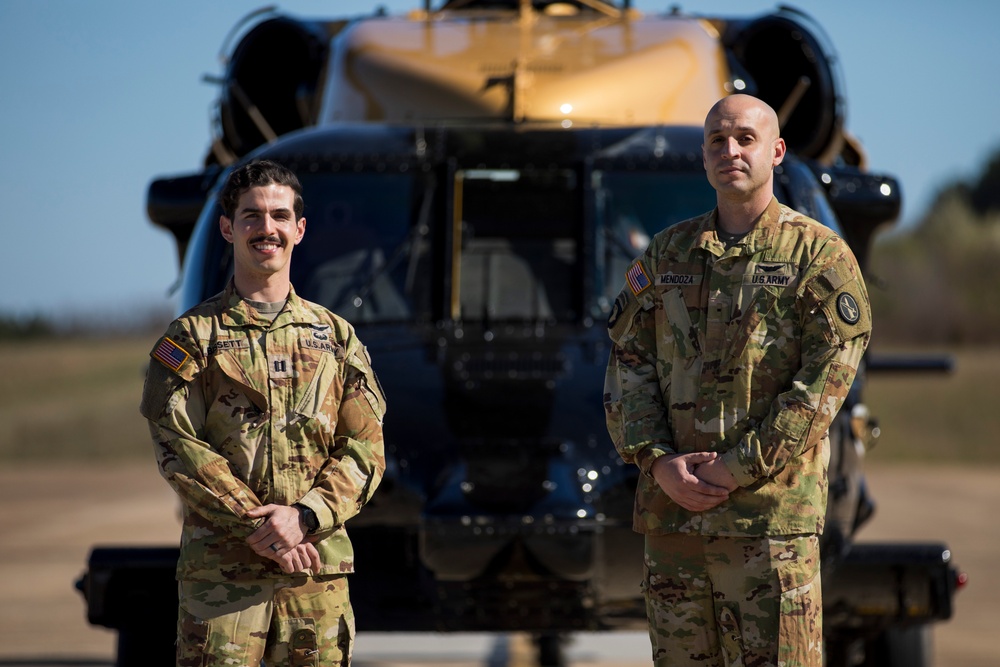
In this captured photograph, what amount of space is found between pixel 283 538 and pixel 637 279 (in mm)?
1044

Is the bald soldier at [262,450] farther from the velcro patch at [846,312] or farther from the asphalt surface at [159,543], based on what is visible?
the asphalt surface at [159,543]

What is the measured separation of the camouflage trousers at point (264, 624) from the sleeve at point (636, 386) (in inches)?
30.5

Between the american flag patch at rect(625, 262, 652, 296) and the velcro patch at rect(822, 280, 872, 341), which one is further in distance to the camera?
the american flag patch at rect(625, 262, 652, 296)

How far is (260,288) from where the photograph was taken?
3.60 metres

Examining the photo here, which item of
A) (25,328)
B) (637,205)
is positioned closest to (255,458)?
(637,205)

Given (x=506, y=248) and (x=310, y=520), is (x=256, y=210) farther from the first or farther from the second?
(x=506, y=248)

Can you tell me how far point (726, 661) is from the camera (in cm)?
347

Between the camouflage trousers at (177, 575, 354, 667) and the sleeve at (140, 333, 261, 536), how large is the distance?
0.16m

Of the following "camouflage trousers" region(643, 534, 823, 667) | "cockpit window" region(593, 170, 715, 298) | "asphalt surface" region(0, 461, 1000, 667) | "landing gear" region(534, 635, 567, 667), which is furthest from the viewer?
"asphalt surface" region(0, 461, 1000, 667)

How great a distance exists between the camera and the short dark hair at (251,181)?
3586 mm

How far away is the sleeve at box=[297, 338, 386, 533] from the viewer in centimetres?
351

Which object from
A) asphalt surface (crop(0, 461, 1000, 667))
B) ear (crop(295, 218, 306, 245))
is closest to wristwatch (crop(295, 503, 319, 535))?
ear (crop(295, 218, 306, 245))

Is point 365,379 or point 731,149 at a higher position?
point 731,149

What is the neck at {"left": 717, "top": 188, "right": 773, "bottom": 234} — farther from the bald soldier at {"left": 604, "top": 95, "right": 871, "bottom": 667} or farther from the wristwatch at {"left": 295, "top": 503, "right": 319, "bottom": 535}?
the wristwatch at {"left": 295, "top": 503, "right": 319, "bottom": 535}
